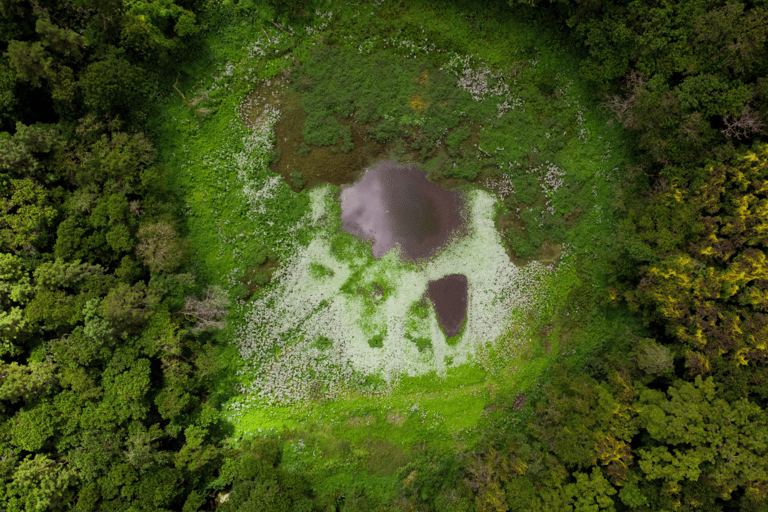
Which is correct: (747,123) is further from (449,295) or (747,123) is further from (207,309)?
(207,309)

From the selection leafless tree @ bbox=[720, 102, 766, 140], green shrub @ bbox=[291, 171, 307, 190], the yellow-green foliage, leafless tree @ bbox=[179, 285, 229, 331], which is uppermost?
leafless tree @ bbox=[720, 102, 766, 140]

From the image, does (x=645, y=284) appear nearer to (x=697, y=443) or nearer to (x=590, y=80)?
(x=697, y=443)

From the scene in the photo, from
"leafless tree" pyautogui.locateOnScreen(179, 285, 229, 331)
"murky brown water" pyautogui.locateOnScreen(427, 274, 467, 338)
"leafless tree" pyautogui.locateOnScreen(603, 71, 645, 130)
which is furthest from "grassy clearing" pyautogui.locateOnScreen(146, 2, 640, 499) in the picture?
"leafless tree" pyautogui.locateOnScreen(603, 71, 645, 130)

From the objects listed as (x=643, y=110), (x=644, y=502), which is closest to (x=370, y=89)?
(x=643, y=110)

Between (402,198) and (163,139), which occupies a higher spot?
(163,139)

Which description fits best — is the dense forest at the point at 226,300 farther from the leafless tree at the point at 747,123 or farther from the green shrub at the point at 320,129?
the green shrub at the point at 320,129

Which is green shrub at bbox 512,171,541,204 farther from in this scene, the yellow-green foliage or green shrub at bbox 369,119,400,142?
green shrub at bbox 369,119,400,142

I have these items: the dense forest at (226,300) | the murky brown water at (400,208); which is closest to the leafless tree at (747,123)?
the dense forest at (226,300)

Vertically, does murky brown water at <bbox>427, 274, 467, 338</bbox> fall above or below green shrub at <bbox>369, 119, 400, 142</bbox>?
below
